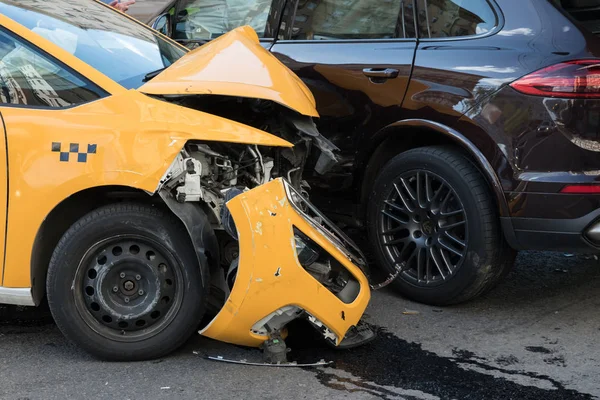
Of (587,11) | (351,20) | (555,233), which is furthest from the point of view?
(587,11)

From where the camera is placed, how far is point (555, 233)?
4410mm

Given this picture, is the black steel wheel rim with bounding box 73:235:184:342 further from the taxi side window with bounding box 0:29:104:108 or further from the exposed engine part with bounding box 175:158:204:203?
the taxi side window with bounding box 0:29:104:108

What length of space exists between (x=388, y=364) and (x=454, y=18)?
6.61 feet

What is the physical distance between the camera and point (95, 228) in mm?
3955

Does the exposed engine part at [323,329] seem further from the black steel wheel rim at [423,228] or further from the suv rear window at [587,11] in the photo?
the suv rear window at [587,11]

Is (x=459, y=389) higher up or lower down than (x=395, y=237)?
lower down

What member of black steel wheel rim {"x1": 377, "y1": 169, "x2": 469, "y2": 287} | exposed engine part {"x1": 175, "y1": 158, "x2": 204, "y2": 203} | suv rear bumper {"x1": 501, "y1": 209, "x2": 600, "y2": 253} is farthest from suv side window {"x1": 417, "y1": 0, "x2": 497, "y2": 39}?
exposed engine part {"x1": 175, "y1": 158, "x2": 204, "y2": 203}

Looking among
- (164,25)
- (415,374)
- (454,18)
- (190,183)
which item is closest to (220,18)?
(164,25)

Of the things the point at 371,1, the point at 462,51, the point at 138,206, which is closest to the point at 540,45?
the point at 462,51

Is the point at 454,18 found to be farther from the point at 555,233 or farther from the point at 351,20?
the point at 555,233

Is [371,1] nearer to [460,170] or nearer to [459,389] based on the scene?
[460,170]

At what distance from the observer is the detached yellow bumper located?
378 centimetres

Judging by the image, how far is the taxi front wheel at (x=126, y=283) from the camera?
13.0 ft

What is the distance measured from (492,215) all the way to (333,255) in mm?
1103
